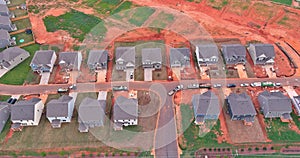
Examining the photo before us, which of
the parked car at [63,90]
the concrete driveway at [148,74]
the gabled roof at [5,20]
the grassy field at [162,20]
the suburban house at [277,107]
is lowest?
the suburban house at [277,107]

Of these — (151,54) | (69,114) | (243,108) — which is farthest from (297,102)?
(69,114)

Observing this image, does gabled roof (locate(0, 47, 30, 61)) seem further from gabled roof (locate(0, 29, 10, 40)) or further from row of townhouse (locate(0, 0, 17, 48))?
gabled roof (locate(0, 29, 10, 40))

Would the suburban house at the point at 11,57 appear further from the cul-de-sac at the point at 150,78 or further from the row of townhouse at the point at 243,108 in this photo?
the row of townhouse at the point at 243,108

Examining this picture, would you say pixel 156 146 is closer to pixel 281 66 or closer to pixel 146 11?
pixel 281 66

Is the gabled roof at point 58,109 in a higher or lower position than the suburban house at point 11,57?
lower

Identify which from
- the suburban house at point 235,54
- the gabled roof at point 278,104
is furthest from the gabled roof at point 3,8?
the gabled roof at point 278,104

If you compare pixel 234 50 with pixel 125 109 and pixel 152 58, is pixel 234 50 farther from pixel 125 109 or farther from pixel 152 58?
pixel 125 109

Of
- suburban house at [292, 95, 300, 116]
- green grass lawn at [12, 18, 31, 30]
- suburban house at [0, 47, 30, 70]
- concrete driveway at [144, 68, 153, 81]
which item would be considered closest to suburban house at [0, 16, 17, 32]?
green grass lawn at [12, 18, 31, 30]
